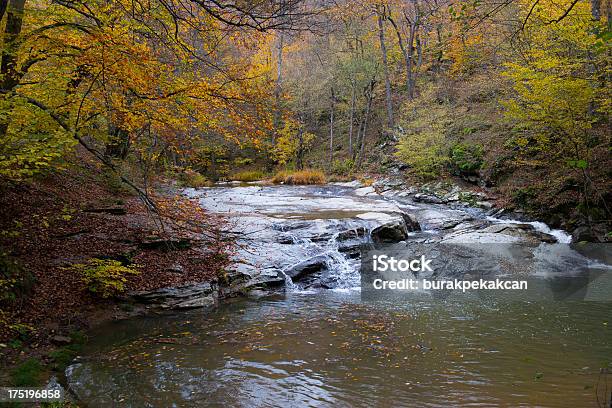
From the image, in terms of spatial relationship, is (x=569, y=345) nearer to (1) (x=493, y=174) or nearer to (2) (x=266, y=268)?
(2) (x=266, y=268)

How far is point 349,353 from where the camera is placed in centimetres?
521

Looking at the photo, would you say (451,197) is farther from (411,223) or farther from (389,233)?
(389,233)

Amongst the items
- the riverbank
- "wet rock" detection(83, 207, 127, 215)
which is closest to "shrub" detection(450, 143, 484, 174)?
the riverbank

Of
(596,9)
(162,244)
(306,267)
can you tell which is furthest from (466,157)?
(162,244)

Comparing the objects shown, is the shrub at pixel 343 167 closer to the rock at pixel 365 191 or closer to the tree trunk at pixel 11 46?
the rock at pixel 365 191

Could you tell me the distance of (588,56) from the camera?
11031mm

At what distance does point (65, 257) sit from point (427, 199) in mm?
13028

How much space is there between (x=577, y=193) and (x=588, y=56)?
365 centimetres

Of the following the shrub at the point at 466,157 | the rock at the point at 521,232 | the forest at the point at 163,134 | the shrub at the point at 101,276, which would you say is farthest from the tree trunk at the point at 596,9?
the shrub at the point at 101,276

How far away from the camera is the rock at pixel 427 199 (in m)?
16.1

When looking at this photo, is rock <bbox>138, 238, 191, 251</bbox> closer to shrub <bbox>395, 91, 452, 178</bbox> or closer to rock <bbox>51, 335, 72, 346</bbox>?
rock <bbox>51, 335, 72, 346</bbox>

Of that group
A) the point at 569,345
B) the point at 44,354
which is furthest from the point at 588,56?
the point at 44,354

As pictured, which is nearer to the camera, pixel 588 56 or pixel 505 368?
pixel 505 368

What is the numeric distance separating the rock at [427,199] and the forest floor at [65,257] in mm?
9640
